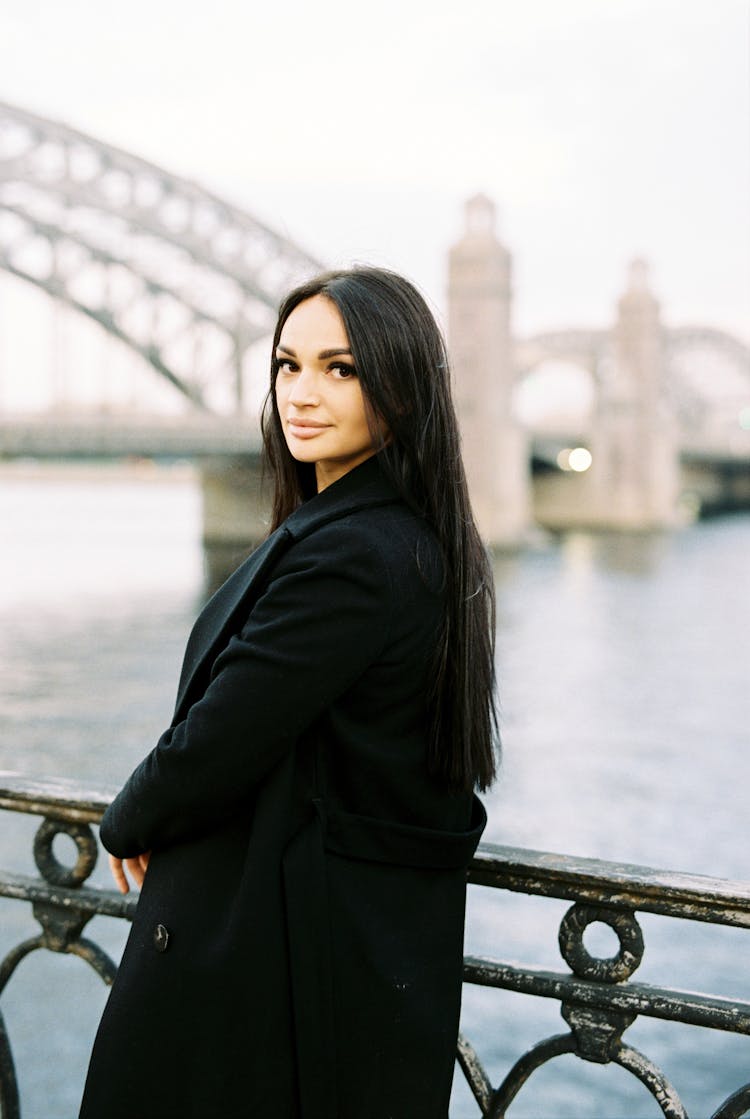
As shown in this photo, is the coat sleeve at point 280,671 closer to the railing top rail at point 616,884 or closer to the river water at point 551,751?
the railing top rail at point 616,884

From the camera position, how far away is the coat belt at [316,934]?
145cm

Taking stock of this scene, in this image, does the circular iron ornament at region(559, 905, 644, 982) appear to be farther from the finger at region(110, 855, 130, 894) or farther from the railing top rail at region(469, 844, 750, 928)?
the finger at region(110, 855, 130, 894)

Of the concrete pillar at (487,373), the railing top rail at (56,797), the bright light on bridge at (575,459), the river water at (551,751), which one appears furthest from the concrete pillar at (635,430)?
the railing top rail at (56,797)

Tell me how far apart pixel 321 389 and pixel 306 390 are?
2cm

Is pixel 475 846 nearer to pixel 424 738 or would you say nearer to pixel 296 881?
pixel 424 738

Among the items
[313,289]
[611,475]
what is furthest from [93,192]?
[313,289]

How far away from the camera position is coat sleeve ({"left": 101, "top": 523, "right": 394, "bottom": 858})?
4.72 ft

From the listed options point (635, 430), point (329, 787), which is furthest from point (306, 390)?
point (635, 430)

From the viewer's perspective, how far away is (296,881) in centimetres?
145

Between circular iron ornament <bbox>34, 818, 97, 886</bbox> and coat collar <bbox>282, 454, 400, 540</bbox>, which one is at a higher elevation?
coat collar <bbox>282, 454, 400, 540</bbox>

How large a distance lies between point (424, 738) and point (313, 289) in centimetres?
59

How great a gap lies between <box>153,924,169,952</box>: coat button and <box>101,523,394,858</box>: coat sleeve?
0.16 m

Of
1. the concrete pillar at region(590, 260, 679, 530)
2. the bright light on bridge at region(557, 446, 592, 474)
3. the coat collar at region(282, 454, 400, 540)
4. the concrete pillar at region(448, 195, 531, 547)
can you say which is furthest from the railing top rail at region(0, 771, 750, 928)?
the bright light on bridge at region(557, 446, 592, 474)

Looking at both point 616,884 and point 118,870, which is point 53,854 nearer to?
point 118,870
